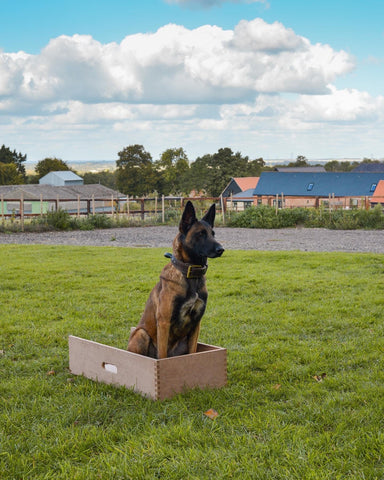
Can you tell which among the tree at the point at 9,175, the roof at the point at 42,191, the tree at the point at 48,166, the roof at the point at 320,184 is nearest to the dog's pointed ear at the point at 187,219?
the roof at the point at 320,184

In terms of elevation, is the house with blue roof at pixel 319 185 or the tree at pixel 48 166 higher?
the tree at pixel 48 166

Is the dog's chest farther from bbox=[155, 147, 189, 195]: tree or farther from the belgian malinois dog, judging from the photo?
bbox=[155, 147, 189, 195]: tree

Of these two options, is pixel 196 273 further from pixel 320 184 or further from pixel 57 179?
pixel 57 179

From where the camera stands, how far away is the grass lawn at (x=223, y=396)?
3.12 metres

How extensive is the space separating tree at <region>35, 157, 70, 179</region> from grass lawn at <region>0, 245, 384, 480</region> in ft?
279

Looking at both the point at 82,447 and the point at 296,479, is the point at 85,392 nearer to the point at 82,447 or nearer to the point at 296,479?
the point at 82,447

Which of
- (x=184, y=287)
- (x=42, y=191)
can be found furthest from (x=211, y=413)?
(x=42, y=191)

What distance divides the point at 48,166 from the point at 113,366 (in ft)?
296

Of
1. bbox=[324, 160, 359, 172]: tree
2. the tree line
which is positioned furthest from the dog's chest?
bbox=[324, 160, 359, 172]: tree

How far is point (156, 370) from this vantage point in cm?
404

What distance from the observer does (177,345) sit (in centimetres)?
437

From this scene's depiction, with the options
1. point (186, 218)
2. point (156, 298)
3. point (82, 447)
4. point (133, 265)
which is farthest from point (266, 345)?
point (133, 265)

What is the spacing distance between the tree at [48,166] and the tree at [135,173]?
19163 mm

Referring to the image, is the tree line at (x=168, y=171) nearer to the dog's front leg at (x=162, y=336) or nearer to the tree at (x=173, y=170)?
the tree at (x=173, y=170)
